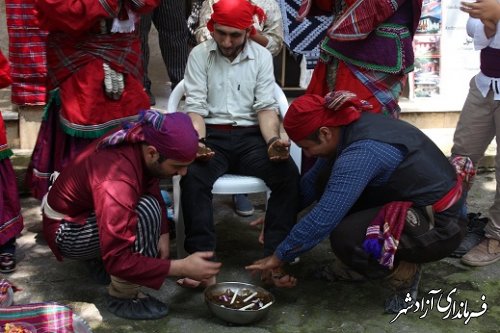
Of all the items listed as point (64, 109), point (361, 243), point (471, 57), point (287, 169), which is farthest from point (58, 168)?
point (471, 57)

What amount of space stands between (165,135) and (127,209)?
349 mm

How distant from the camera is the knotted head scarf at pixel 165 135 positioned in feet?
10.9

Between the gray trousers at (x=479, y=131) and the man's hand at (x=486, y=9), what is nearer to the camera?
the man's hand at (x=486, y=9)

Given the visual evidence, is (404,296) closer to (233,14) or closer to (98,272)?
(98,272)

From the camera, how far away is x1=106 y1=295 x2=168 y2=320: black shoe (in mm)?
3629

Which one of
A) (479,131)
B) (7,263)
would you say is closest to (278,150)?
(479,131)

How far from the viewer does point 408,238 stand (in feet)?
11.9

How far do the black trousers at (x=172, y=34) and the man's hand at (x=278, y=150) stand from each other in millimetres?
1565

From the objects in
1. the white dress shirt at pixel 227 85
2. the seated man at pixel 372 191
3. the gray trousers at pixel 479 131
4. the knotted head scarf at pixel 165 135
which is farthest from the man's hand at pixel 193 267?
the gray trousers at pixel 479 131

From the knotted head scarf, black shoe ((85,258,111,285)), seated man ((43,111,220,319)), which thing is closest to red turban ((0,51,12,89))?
seated man ((43,111,220,319))

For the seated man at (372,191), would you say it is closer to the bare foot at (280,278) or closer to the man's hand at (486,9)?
the bare foot at (280,278)

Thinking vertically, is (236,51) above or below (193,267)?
above

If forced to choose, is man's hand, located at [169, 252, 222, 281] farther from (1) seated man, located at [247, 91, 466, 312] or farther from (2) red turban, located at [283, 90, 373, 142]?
(2) red turban, located at [283, 90, 373, 142]

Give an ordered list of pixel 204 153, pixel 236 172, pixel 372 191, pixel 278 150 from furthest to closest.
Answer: pixel 236 172
pixel 278 150
pixel 204 153
pixel 372 191
